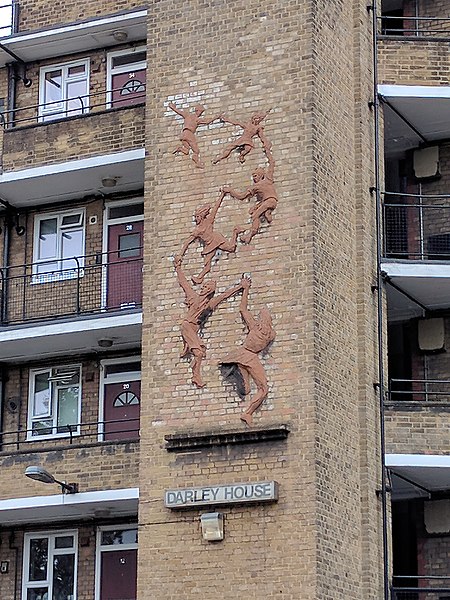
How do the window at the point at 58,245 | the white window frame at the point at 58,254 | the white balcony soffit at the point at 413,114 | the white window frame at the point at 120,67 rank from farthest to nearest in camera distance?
the white window frame at the point at 120,67 → the window at the point at 58,245 → the white window frame at the point at 58,254 → the white balcony soffit at the point at 413,114

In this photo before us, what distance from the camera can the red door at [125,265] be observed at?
25.0m

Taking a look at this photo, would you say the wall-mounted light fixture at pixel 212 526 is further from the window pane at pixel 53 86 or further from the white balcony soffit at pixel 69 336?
the window pane at pixel 53 86

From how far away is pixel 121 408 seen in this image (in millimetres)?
25250

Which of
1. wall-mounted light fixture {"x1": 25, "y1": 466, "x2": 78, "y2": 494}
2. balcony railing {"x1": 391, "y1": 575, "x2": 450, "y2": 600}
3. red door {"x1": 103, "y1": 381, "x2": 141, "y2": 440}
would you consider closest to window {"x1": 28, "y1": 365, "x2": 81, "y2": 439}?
red door {"x1": 103, "y1": 381, "x2": 141, "y2": 440}

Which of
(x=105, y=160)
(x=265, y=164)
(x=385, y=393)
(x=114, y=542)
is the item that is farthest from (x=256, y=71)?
(x=114, y=542)

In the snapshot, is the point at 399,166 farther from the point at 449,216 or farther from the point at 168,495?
Answer: the point at 168,495

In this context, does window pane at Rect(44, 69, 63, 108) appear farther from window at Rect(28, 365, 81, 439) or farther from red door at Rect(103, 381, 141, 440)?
red door at Rect(103, 381, 141, 440)

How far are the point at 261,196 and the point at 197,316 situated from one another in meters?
1.89

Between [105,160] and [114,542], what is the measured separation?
19.4 feet

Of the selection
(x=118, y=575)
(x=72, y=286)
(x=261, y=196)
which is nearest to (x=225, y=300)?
(x=261, y=196)

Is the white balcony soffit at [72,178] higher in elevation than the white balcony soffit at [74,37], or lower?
lower

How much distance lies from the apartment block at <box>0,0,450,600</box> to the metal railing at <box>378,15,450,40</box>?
11 cm

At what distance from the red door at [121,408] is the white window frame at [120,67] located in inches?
184

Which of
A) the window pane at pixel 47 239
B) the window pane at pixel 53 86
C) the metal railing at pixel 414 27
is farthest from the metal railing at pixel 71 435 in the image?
the metal railing at pixel 414 27
